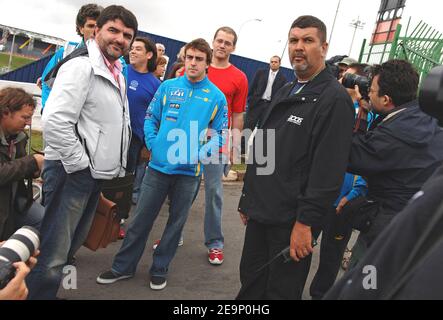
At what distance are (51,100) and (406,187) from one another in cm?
210

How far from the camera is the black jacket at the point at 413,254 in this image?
2.38ft

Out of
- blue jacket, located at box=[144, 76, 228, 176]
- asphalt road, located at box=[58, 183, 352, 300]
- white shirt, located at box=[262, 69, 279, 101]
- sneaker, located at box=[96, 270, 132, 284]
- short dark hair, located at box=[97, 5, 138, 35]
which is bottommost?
asphalt road, located at box=[58, 183, 352, 300]

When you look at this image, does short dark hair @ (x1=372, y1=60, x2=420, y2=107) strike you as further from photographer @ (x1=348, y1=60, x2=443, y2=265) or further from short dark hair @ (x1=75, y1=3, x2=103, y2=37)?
short dark hair @ (x1=75, y1=3, x2=103, y2=37)

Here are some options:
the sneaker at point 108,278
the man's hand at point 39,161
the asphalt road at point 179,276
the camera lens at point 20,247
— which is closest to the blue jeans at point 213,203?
the asphalt road at point 179,276

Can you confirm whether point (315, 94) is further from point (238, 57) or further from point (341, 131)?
point (238, 57)

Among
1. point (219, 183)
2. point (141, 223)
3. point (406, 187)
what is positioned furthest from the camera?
point (219, 183)

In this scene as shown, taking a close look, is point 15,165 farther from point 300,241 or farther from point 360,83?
point 360,83

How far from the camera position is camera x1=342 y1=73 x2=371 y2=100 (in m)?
2.76

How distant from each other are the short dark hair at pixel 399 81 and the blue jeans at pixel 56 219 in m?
1.91

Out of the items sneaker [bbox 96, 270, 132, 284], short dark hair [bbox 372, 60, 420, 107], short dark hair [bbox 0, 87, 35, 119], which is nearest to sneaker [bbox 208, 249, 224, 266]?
sneaker [bbox 96, 270, 132, 284]

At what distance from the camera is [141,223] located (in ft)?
10.6

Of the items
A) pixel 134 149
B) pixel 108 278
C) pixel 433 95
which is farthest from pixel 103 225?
pixel 433 95

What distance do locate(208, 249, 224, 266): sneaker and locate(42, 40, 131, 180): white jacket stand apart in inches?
61.5
